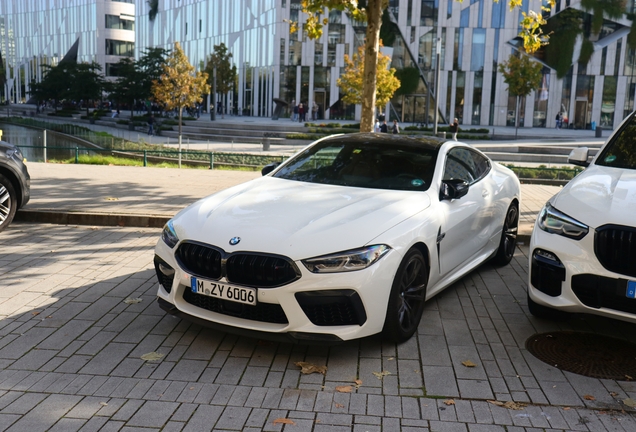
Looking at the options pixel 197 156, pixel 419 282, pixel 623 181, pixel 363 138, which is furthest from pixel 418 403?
pixel 197 156

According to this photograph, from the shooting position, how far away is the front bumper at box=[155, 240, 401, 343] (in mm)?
4484

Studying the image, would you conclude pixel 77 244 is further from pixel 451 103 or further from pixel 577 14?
pixel 577 14

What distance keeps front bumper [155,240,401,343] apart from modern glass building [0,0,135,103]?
92.0 meters

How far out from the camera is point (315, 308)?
14.9ft

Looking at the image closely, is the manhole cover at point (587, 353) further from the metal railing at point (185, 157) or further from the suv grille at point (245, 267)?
the metal railing at point (185, 157)

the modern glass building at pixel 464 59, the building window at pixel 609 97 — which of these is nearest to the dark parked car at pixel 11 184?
the modern glass building at pixel 464 59

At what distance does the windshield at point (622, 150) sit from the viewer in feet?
19.5

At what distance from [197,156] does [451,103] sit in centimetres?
4212

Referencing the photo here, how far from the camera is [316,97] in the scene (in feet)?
190

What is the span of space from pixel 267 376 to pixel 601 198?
2837 millimetres

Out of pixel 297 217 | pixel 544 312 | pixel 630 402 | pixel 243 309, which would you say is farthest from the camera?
pixel 544 312

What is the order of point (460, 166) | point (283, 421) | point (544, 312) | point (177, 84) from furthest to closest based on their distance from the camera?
point (177, 84), point (460, 166), point (544, 312), point (283, 421)

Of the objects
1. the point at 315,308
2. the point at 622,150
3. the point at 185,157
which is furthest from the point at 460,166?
the point at 185,157

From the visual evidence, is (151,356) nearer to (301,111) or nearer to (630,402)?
(630,402)
